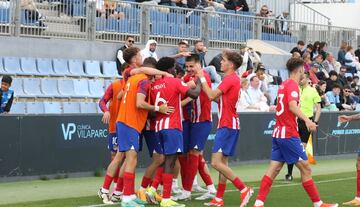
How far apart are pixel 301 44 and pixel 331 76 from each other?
221 cm

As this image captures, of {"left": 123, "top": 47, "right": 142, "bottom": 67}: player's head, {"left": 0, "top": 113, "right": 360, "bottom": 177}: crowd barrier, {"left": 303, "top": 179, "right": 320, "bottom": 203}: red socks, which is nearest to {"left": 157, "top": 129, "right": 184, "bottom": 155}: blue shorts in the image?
{"left": 123, "top": 47, "right": 142, "bottom": 67}: player's head

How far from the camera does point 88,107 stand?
21.2m

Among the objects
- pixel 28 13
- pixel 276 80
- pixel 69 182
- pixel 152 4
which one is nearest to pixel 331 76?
pixel 276 80

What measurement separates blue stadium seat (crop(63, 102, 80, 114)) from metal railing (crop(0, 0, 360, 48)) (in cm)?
239

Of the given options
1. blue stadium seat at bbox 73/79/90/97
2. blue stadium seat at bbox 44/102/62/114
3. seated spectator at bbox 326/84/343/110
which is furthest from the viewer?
seated spectator at bbox 326/84/343/110

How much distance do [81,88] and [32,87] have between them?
60.5 inches

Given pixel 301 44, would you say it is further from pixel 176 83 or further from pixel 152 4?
pixel 176 83

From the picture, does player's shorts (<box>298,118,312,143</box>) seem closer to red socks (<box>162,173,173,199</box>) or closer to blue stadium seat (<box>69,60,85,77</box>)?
red socks (<box>162,173,173,199</box>)

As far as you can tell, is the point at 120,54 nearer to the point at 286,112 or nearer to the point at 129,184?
the point at 129,184

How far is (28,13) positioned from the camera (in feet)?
72.6

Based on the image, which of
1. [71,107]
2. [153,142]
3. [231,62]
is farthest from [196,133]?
[71,107]

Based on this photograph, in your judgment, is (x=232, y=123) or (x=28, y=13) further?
(x=28, y=13)

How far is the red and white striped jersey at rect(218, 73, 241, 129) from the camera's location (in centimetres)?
1302

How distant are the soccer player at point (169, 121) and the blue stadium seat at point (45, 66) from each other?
9.09 metres
